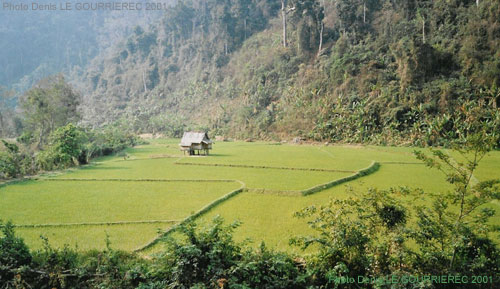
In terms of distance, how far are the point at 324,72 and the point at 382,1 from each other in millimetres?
10903

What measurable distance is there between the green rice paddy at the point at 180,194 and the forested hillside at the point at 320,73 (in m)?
7.94

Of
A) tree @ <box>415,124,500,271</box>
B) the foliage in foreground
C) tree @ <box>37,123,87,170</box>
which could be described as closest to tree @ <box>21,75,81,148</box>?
the foliage in foreground

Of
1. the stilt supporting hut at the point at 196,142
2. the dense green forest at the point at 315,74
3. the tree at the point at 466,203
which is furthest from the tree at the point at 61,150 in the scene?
the tree at the point at 466,203

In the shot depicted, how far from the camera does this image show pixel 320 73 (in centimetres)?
3109

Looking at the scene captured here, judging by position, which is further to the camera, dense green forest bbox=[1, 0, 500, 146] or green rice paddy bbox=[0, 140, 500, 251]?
dense green forest bbox=[1, 0, 500, 146]

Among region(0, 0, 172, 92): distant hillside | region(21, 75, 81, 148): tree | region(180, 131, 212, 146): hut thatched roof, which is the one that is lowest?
region(180, 131, 212, 146): hut thatched roof

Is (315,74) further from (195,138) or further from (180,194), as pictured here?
(180,194)

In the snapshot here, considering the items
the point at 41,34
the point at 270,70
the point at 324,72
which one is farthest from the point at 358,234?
the point at 41,34

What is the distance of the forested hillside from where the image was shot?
2188 centimetres

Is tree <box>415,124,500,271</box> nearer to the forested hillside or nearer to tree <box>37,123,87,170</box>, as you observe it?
the forested hillside

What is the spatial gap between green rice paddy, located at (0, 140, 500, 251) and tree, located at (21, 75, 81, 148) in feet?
30.5

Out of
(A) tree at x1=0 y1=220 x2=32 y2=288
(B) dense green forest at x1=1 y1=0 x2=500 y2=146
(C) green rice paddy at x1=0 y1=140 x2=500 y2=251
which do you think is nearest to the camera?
(A) tree at x1=0 y1=220 x2=32 y2=288

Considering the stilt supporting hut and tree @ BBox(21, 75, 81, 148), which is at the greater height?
tree @ BBox(21, 75, 81, 148)

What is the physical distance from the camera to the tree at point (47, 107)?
71.7ft
